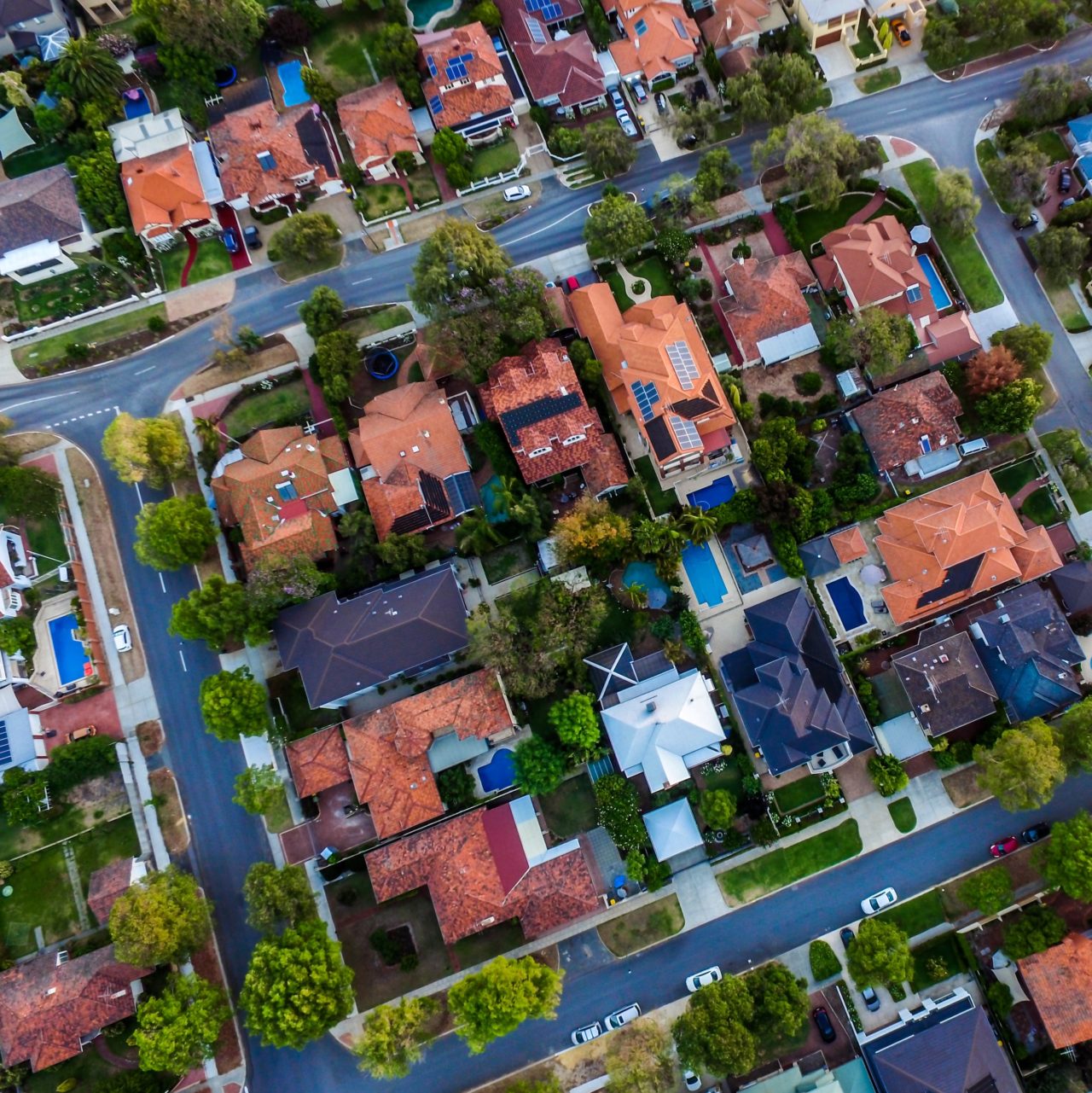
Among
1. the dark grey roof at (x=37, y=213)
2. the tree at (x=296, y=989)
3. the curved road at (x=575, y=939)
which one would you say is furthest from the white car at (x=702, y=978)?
the dark grey roof at (x=37, y=213)

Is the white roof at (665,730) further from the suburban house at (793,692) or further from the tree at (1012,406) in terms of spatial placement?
the tree at (1012,406)

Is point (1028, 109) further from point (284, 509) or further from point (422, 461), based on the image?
point (284, 509)

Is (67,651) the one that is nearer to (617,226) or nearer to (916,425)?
(617,226)

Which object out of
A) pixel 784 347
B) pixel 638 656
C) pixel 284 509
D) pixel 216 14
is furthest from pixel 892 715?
pixel 216 14

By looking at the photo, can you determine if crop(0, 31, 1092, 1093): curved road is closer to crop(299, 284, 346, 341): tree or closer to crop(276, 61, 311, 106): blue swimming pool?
crop(299, 284, 346, 341): tree

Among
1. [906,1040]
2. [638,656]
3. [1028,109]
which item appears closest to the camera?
[906,1040]

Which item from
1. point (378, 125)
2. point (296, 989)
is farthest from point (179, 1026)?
point (378, 125)

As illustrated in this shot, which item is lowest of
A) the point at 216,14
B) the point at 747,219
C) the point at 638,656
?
the point at 638,656
